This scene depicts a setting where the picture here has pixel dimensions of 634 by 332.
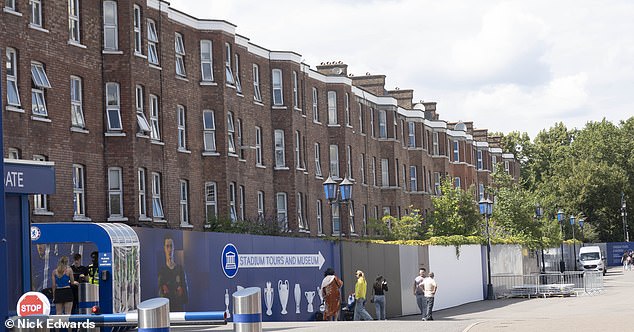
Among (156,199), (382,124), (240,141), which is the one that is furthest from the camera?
(382,124)

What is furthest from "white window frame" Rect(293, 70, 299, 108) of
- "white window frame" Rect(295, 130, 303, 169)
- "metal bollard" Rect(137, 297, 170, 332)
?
"metal bollard" Rect(137, 297, 170, 332)

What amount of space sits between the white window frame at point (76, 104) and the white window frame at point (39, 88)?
5.55 ft

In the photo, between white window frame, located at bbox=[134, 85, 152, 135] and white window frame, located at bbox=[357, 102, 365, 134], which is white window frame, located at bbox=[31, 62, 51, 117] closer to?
white window frame, located at bbox=[134, 85, 152, 135]

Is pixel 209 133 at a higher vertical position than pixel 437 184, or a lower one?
higher

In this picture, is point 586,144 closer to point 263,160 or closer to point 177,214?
point 263,160

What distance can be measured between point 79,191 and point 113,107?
3.33 meters

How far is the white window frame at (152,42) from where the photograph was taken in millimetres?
43062

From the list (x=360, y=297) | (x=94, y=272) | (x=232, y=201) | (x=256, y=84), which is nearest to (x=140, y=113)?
(x=232, y=201)

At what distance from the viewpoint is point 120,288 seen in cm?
2597

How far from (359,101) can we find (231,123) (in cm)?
1872

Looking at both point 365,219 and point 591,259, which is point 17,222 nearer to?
point 365,219

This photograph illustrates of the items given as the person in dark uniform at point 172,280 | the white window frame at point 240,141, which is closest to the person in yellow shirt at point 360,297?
the person in dark uniform at point 172,280

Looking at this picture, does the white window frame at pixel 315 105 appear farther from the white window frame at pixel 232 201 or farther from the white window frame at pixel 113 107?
the white window frame at pixel 113 107

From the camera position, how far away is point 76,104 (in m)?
38.6
